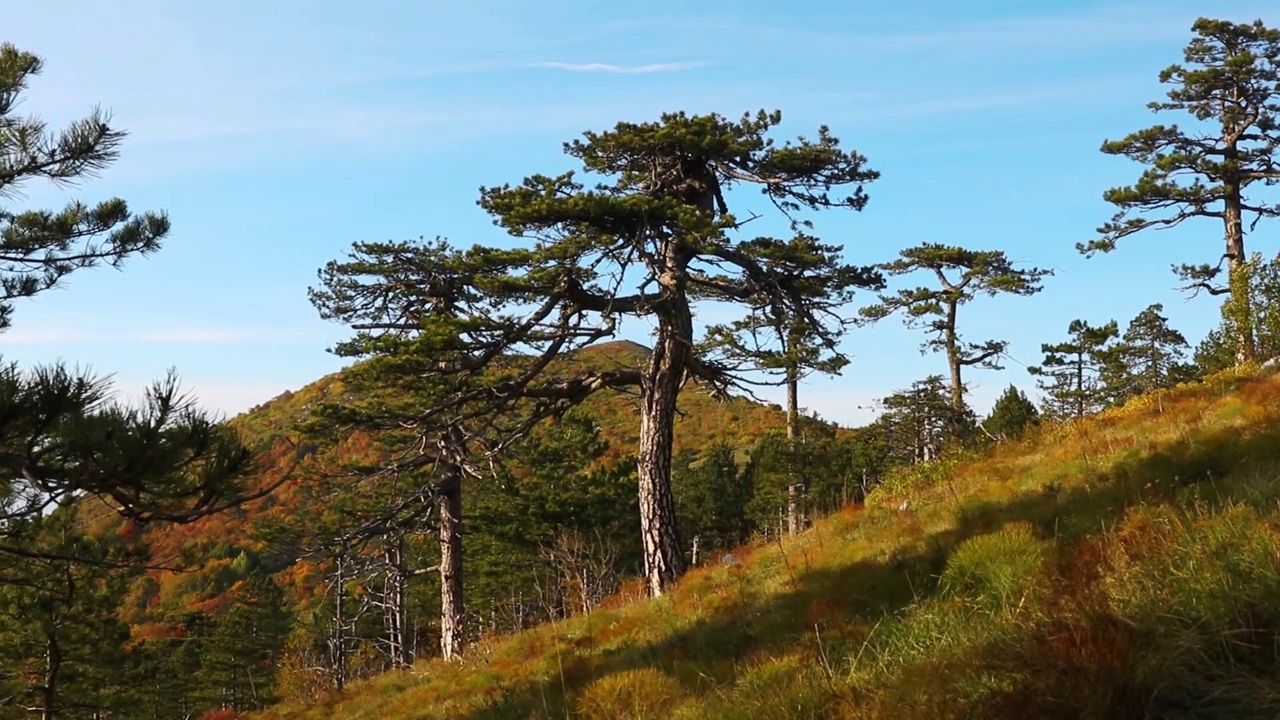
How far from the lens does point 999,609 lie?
172 inches

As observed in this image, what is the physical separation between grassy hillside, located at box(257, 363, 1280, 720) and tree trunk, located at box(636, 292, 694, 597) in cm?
63

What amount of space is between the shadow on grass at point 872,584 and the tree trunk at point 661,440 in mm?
3444

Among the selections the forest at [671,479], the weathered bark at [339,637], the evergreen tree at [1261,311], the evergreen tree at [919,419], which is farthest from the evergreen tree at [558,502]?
the evergreen tree at [1261,311]

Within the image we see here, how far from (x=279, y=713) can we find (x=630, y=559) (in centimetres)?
2454

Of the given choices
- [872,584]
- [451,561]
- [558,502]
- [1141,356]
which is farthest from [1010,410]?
[872,584]

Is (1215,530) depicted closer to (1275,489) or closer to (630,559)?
(1275,489)

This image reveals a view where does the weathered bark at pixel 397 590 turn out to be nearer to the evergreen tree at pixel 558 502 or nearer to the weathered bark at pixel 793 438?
the evergreen tree at pixel 558 502

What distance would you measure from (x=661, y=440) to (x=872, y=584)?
5.38 metres

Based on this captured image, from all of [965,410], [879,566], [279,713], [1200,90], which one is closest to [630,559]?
[965,410]

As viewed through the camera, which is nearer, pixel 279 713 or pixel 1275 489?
pixel 1275 489

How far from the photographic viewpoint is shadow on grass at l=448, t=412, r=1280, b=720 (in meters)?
5.49

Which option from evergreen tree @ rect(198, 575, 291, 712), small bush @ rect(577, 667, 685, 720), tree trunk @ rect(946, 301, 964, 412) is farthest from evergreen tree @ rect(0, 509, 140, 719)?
tree trunk @ rect(946, 301, 964, 412)

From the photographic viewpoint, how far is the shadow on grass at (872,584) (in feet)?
18.0

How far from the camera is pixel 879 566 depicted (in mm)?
6621
